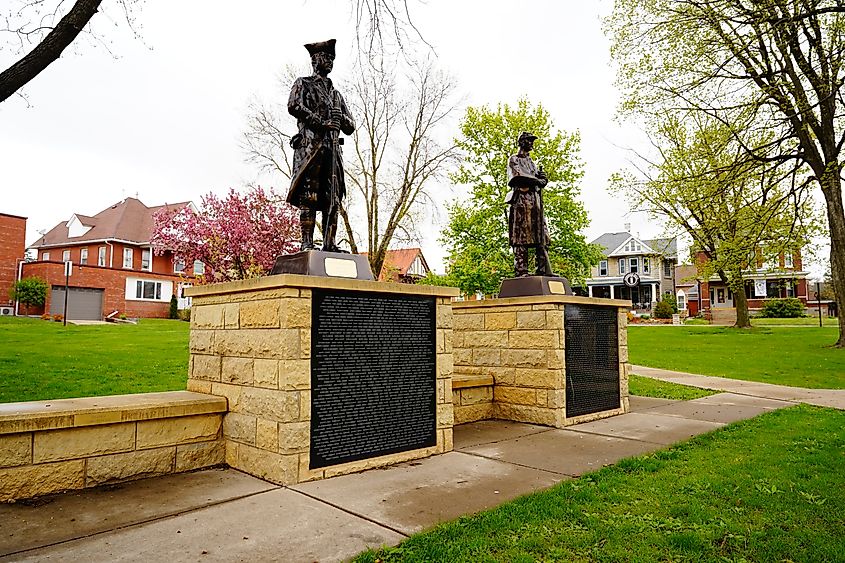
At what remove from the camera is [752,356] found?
18.2m

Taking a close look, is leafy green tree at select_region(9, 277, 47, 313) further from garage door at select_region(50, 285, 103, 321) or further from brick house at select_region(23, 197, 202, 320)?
garage door at select_region(50, 285, 103, 321)

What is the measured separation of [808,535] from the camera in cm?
351

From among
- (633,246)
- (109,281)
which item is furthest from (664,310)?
(109,281)

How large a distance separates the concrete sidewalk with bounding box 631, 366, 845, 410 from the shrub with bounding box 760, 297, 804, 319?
37897 millimetres

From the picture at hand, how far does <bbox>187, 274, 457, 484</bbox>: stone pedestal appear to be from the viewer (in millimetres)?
4730

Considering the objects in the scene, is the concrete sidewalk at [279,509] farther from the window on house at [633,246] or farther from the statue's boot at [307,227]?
the window on house at [633,246]

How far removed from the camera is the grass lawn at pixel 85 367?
790cm

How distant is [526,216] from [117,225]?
132ft

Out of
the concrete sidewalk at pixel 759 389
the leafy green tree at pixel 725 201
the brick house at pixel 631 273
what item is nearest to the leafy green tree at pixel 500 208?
the leafy green tree at pixel 725 201

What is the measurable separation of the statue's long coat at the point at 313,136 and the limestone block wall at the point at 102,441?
7.15ft

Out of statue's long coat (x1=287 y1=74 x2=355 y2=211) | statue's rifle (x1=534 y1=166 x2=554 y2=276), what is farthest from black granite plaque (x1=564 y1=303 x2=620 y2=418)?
statue's long coat (x1=287 y1=74 x2=355 y2=211)

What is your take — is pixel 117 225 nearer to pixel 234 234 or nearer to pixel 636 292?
pixel 234 234

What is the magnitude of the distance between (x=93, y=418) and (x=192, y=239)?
23.3 m

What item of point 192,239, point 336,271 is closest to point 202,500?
point 336,271
